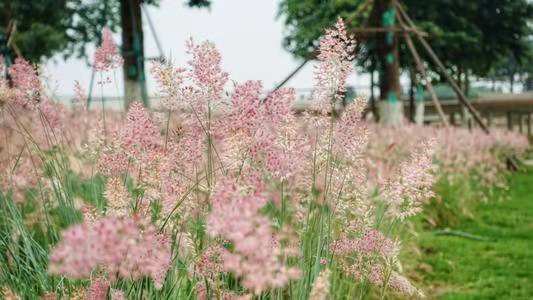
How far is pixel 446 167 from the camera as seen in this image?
9789mm

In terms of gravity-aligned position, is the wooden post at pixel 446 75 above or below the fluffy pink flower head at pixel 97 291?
above

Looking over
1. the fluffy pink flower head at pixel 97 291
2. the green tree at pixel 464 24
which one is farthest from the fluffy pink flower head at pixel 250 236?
the green tree at pixel 464 24

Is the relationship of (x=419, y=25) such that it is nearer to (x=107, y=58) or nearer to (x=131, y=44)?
(x=131, y=44)

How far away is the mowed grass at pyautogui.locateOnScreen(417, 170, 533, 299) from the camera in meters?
5.76

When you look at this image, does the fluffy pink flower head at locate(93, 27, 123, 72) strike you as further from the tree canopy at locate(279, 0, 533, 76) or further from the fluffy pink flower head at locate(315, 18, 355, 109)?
the tree canopy at locate(279, 0, 533, 76)

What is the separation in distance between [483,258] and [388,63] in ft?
27.4

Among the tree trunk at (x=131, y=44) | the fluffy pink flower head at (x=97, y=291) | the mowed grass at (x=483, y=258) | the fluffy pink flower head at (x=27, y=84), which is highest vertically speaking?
the tree trunk at (x=131, y=44)

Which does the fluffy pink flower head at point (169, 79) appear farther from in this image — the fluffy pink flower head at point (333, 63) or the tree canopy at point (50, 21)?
the tree canopy at point (50, 21)

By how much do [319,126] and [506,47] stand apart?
1042 inches

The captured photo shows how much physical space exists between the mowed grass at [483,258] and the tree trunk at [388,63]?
5.10 metres

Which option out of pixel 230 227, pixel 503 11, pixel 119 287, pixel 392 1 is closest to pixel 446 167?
pixel 392 1

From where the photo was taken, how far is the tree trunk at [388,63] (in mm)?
14680

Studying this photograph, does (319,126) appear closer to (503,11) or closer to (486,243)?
(486,243)

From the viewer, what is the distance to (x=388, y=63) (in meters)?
14.9
